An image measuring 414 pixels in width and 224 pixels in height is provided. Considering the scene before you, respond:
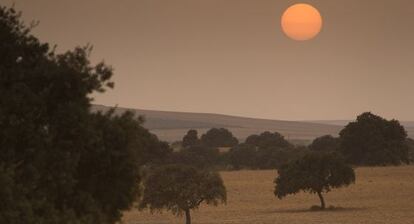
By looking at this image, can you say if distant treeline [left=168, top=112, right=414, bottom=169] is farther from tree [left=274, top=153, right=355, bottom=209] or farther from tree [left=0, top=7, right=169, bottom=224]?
tree [left=0, top=7, right=169, bottom=224]

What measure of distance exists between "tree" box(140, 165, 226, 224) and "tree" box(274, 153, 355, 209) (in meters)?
15.7

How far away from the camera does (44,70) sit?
83.6 ft

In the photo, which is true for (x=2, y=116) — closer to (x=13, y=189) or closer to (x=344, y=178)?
(x=13, y=189)

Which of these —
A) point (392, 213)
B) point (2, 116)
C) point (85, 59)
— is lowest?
point (392, 213)

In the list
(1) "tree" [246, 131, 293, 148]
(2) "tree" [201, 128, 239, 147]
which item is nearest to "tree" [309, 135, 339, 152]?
(1) "tree" [246, 131, 293, 148]

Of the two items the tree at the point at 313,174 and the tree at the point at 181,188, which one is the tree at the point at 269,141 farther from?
the tree at the point at 181,188

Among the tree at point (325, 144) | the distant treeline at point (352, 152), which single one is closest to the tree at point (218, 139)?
the tree at point (325, 144)

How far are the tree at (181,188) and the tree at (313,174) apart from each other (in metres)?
15.7

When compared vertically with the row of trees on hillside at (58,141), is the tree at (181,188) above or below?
below

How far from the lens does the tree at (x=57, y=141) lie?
79.8ft

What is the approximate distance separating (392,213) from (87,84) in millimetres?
40752

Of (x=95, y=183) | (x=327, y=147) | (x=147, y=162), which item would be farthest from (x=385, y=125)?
(x=95, y=183)

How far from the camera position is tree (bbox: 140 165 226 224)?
54906mm

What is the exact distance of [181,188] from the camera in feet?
181
